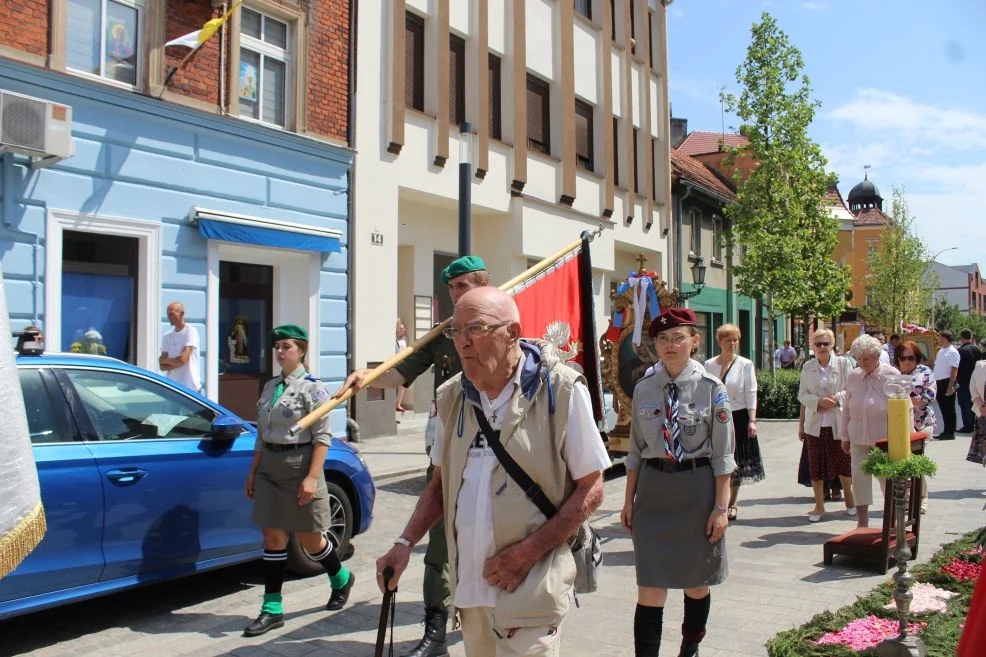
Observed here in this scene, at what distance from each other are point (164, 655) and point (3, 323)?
3.89 metres

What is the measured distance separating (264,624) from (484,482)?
2.83 metres

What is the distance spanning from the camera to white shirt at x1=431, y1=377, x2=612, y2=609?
2.97 m

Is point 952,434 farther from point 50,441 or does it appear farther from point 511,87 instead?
point 50,441

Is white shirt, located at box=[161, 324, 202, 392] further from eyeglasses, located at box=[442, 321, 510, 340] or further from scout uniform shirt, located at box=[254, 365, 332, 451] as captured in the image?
eyeglasses, located at box=[442, 321, 510, 340]

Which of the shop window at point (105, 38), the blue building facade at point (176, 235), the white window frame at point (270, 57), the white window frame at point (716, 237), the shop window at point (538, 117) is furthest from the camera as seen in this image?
the white window frame at point (716, 237)

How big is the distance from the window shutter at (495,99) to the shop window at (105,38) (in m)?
8.17

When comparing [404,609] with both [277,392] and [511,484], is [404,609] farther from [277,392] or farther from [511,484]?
[511,484]

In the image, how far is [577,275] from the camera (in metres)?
6.51

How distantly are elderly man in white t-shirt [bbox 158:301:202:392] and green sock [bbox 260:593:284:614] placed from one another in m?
5.09

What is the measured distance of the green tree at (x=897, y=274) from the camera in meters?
45.9

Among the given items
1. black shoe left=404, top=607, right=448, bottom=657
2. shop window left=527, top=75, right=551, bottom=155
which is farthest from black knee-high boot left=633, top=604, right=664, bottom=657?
shop window left=527, top=75, right=551, bottom=155

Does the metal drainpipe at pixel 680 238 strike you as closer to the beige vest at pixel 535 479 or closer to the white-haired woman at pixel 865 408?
the white-haired woman at pixel 865 408

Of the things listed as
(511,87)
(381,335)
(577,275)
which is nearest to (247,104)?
(381,335)

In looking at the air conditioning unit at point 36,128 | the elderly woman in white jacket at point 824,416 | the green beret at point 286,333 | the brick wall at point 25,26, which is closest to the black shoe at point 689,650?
the green beret at point 286,333
